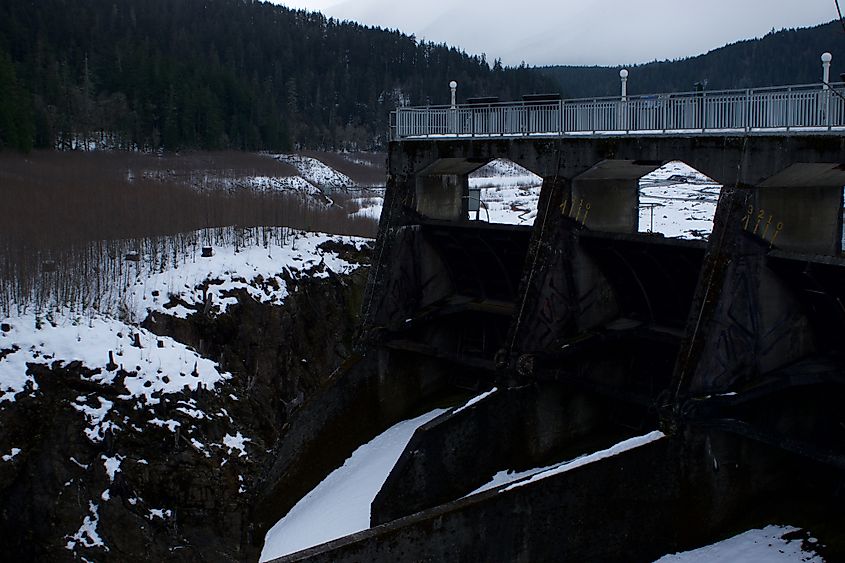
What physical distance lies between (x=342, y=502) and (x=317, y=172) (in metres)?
58.7

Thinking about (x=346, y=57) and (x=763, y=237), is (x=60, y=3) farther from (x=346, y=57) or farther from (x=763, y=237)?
(x=763, y=237)

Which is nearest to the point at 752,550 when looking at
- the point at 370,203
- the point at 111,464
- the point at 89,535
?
the point at 89,535

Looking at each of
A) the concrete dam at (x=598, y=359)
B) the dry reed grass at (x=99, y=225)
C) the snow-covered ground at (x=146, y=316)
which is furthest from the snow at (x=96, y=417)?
the concrete dam at (x=598, y=359)

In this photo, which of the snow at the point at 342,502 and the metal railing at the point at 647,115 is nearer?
the metal railing at the point at 647,115

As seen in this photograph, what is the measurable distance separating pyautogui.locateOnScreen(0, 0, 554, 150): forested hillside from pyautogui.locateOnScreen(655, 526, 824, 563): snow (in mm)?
46153

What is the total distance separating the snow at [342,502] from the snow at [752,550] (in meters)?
6.14

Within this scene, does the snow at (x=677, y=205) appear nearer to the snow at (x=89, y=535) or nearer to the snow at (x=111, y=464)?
the snow at (x=111, y=464)

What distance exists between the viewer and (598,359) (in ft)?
62.3

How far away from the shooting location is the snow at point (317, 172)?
233 ft

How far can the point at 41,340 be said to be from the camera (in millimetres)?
20750

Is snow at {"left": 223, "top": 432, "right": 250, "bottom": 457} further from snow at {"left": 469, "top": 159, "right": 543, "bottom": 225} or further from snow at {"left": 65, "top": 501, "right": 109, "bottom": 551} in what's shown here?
snow at {"left": 469, "top": 159, "right": 543, "bottom": 225}

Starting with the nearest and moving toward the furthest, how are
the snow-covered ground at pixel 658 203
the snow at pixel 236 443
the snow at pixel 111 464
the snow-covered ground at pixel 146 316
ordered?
the snow at pixel 111 464, the snow-covered ground at pixel 146 316, the snow at pixel 236 443, the snow-covered ground at pixel 658 203

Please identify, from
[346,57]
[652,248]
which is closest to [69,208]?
[652,248]

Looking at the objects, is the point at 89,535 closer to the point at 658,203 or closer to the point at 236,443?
the point at 236,443
